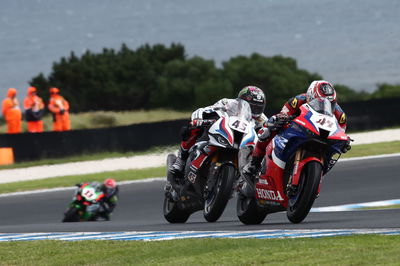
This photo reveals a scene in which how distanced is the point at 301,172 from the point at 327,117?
549 mm

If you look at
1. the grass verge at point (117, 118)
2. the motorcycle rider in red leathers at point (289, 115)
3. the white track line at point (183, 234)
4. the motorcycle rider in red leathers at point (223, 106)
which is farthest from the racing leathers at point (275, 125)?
the grass verge at point (117, 118)

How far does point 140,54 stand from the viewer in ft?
183

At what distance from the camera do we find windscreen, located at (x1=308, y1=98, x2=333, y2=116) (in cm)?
861

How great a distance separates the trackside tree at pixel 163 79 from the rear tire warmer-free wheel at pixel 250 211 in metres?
21.6

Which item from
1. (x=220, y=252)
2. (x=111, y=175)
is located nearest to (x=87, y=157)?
(x=111, y=175)

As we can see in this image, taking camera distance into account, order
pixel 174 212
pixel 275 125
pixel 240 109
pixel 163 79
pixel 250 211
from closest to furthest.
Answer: pixel 275 125, pixel 250 211, pixel 240 109, pixel 174 212, pixel 163 79

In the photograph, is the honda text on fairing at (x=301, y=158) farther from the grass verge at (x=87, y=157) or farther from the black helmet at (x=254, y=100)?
the grass verge at (x=87, y=157)

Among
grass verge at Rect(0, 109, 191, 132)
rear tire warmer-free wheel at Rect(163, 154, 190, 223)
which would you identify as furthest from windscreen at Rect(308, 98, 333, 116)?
grass verge at Rect(0, 109, 191, 132)

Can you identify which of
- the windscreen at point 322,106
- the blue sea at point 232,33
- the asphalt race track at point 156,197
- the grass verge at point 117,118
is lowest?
the blue sea at point 232,33

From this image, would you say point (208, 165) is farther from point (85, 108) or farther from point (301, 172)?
point (85, 108)

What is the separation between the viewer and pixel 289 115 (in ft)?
29.5

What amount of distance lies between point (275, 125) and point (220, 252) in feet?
7.57

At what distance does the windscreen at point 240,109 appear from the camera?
10.2 meters

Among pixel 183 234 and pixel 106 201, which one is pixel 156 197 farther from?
pixel 183 234
